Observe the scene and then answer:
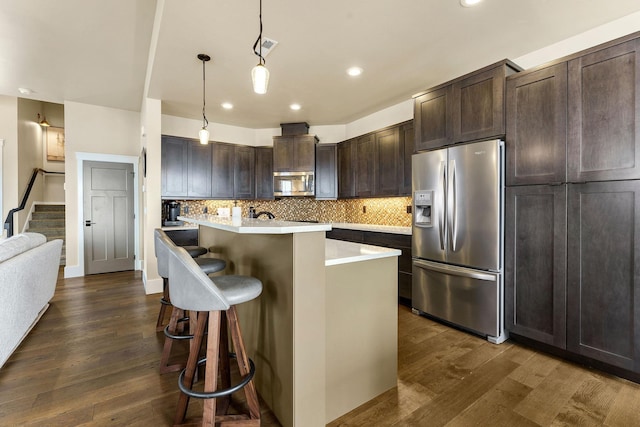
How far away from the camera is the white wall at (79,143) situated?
15.7 ft

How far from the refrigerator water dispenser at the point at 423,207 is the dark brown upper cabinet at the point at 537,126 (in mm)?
710

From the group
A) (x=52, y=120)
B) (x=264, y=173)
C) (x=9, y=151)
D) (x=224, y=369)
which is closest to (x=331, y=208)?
(x=264, y=173)

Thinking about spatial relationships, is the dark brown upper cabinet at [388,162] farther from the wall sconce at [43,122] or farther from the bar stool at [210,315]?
the wall sconce at [43,122]

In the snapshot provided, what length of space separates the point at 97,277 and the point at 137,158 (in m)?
2.18

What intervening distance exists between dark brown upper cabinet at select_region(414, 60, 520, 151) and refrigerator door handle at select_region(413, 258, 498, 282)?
48.2 inches

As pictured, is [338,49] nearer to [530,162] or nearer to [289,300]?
[530,162]

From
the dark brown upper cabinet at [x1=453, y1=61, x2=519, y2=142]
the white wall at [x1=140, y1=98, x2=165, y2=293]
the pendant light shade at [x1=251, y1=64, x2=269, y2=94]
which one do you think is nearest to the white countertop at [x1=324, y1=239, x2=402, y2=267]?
the pendant light shade at [x1=251, y1=64, x2=269, y2=94]

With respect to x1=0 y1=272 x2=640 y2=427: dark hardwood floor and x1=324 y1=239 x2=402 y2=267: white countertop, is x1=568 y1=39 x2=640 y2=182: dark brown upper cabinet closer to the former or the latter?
x1=0 y1=272 x2=640 y2=427: dark hardwood floor

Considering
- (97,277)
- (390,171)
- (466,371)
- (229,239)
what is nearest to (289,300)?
(229,239)

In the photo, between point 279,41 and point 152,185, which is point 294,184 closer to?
point 152,185

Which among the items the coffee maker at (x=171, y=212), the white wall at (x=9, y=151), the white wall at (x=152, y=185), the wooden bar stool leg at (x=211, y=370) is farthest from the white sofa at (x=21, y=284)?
the white wall at (x=9, y=151)

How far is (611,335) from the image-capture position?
6.64ft

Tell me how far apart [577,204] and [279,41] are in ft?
9.14

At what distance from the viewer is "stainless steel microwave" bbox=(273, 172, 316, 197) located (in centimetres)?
512
